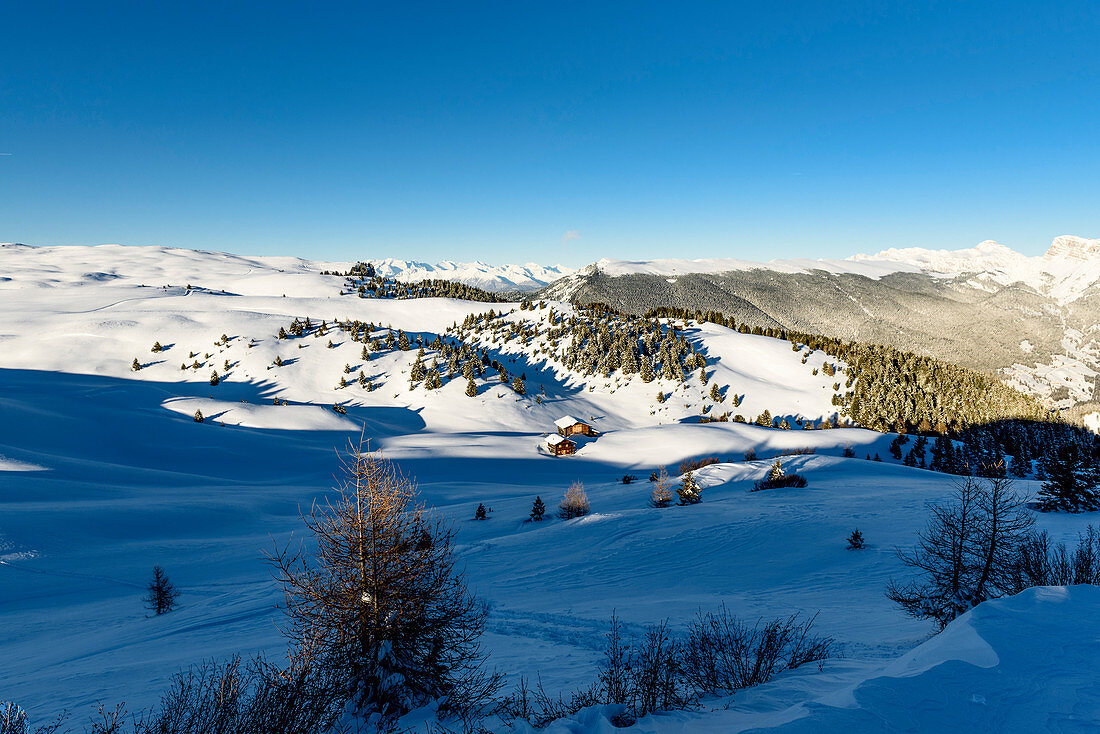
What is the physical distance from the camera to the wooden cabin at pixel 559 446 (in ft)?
151

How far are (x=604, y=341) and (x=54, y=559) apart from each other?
72248mm

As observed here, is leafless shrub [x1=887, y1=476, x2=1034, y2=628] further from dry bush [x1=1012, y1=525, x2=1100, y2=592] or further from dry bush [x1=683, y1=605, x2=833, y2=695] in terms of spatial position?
dry bush [x1=683, y1=605, x2=833, y2=695]

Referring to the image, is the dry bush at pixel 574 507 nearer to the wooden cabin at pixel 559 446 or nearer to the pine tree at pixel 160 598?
the pine tree at pixel 160 598

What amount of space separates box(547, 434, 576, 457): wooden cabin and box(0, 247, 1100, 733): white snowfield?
178cm

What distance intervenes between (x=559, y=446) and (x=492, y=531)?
2426 centimetres

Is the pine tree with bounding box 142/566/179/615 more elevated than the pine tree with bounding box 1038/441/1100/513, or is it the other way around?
the pine tree with bounding box 1038/441/1100/513

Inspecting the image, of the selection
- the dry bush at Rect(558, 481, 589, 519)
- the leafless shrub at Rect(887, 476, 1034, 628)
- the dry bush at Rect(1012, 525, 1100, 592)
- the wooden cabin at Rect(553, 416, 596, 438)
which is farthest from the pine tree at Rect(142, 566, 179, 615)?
the wooden cabin at Rect(553, 416, 596, 438)

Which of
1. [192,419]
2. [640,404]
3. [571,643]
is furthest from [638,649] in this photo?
[640,404]

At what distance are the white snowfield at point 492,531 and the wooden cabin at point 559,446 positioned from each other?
1.78 m

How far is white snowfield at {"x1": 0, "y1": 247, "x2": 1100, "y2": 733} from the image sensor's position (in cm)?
573

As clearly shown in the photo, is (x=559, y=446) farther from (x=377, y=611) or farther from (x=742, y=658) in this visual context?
(x=377, y=611)

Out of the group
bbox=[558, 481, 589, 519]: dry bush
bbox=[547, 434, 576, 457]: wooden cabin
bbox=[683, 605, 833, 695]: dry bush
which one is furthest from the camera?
bbox=[547, 434, 576, 457]: wooden cabin

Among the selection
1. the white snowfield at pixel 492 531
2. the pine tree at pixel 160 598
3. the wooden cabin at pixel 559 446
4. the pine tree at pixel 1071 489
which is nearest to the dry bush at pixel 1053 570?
the white snowfield at pixel 492 531

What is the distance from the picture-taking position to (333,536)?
6.42 metres
